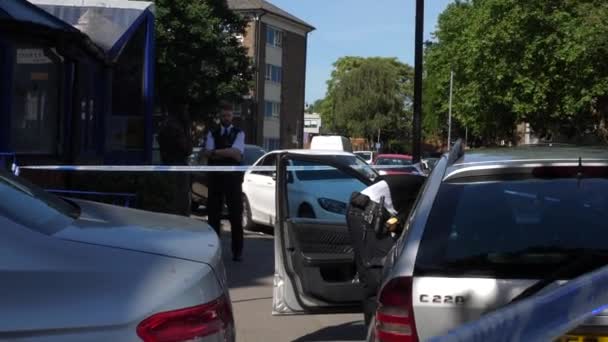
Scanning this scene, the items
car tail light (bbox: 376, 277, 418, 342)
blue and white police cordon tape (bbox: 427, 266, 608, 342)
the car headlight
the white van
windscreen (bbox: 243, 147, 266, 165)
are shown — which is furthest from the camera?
the white van

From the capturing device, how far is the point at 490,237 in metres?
3.61

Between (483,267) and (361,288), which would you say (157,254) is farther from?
(361,288)

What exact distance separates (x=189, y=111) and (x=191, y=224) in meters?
41.9

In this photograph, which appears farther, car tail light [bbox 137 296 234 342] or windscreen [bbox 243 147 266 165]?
windscreen [bbox 243 147 266 165]

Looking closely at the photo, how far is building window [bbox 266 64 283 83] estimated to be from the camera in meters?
65.9

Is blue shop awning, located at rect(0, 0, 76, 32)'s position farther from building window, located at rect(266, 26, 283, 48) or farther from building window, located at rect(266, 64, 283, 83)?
building window, located at rect(266, 64, 283, 83)

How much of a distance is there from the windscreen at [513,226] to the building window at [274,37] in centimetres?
6204

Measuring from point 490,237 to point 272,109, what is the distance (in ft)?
208

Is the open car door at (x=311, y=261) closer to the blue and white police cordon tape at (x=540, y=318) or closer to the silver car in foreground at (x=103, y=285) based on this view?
the silver car in foreground at (x=103, y=285)

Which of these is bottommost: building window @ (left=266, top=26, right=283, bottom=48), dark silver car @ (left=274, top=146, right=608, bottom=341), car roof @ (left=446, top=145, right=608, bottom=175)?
dark silver car @ (left=274, top=146, right=608, bottom=341)

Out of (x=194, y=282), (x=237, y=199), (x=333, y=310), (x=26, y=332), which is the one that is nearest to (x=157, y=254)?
(x=194, y=282)

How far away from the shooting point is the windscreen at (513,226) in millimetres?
3432

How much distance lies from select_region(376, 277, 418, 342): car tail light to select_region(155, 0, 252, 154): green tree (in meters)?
39.5

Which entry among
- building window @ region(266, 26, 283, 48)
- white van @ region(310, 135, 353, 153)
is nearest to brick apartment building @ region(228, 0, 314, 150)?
building window @ region(266, 26, 283, 48)
